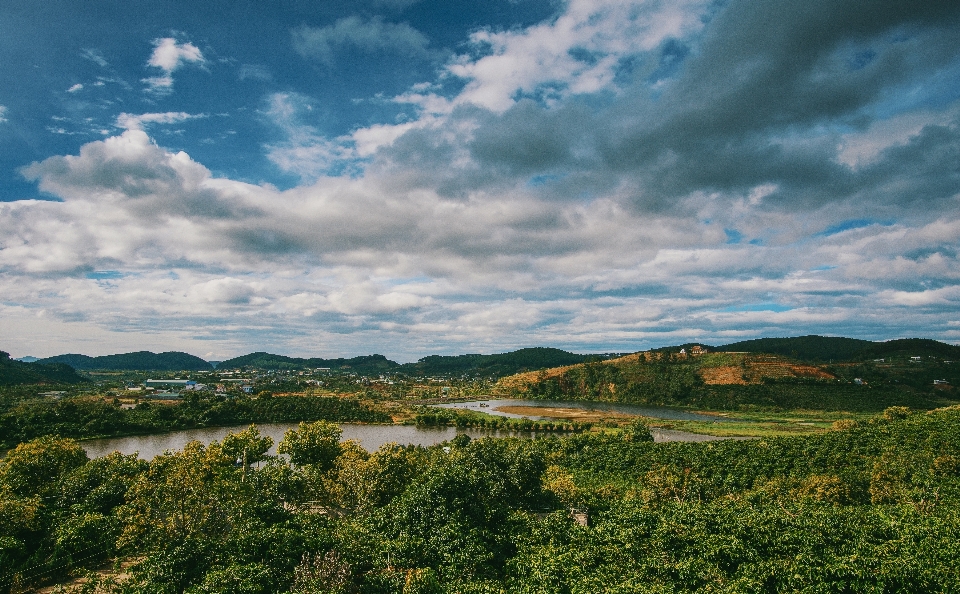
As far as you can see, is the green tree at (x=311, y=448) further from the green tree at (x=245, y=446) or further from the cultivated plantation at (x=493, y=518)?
the green tree at (x=245, y=446)

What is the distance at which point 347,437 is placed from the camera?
3826 inches

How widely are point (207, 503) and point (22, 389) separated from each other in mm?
166839

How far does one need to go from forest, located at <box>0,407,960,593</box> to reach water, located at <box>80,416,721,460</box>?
4043 cm

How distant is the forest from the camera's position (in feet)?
73.6

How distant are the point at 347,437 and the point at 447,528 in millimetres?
76901

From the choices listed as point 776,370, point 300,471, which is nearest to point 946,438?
point 300,471

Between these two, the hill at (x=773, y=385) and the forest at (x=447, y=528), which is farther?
the hill at (x=773, y=385)

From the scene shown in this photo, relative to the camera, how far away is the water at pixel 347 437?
82.8 meters

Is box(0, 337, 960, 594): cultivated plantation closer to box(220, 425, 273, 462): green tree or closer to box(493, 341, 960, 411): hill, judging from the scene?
box(220, 425, 273, 462): green tree

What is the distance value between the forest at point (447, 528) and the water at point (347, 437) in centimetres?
4043

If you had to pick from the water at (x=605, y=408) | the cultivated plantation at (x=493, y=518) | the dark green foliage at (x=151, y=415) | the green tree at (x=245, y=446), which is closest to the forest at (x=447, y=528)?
the cultivated plantation at (x=493, y=518)

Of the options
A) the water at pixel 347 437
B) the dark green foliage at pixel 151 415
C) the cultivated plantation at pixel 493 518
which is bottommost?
the water at pixel 347 437

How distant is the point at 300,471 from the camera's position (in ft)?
142

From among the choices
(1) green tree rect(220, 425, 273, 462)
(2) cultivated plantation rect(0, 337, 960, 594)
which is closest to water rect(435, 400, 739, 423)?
(2) cultivated plantation rect(0, 337, 960, 594)
